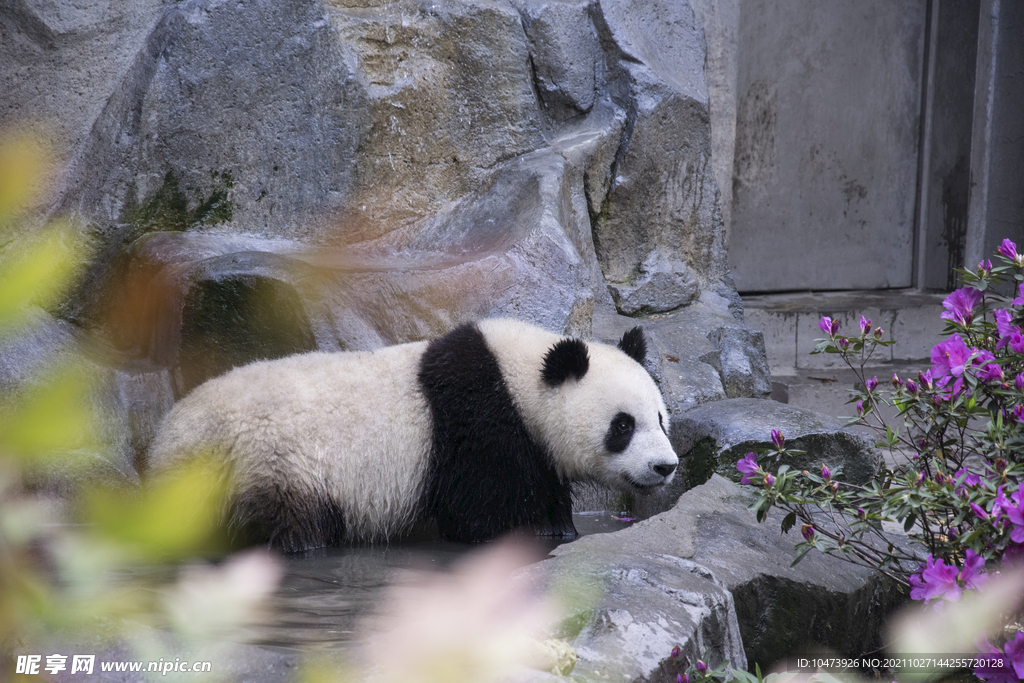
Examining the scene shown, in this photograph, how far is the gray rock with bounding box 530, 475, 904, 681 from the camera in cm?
219

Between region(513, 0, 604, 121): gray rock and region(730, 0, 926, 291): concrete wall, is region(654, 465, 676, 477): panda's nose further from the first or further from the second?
region(730, 0, 926, 291): concrete wall

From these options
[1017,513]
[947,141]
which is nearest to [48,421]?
[1017,513]

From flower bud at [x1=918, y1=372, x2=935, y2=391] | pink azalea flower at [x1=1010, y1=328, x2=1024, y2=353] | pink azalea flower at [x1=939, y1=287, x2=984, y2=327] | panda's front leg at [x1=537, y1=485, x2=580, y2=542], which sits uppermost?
pink azalea flower at [x1=939, y1=287, x2=984, y2=327]

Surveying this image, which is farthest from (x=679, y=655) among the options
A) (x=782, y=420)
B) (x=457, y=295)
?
(x=457, y=295)

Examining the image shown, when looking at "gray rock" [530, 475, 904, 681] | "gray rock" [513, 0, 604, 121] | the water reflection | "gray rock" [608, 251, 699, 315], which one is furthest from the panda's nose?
"gray rock" [513, 0, 604, 121]

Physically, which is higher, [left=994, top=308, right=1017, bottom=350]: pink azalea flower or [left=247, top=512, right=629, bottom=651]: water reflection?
[left=994, top=308, right=1017, bottom=350]: pink azalea flower

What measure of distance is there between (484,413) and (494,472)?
0.73ft

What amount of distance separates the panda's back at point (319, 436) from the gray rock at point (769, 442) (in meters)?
1.34

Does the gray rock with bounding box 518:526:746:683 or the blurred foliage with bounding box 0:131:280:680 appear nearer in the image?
the blurred foliage with bounding box 0:131:280:680

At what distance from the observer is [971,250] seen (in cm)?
812

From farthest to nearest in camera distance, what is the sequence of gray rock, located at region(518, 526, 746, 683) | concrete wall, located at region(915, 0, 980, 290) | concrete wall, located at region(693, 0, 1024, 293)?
concrete wall, located at region(915, 0, 980, 290) < concrete wall, located at region(693, 0, 1024, 293) < gray rock, located at region(518, 526, 746, 683)

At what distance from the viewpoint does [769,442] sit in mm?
3916

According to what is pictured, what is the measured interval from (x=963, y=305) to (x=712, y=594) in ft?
3.81

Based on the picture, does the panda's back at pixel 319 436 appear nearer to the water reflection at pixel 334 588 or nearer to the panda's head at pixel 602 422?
the water reflection at pixel 334 588
